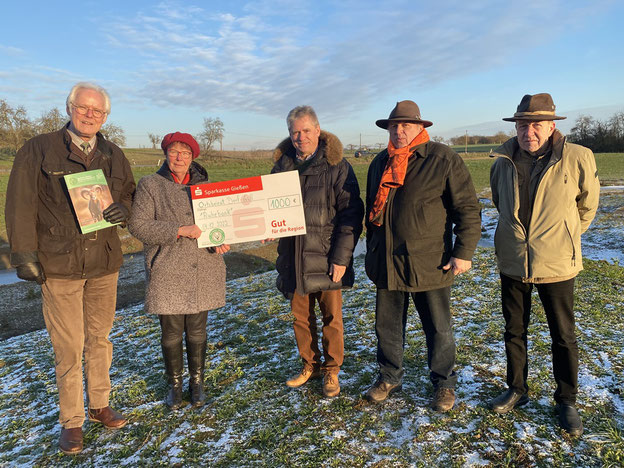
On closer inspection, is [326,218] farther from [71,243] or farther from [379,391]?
[71,243]

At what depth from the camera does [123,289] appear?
10352 mm

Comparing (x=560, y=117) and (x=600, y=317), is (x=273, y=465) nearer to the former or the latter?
(x=560, y=117)

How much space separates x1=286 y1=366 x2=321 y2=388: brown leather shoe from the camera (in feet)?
12.9

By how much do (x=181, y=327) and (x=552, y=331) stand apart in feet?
Answer: 10.3

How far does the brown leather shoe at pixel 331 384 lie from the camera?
3709mm

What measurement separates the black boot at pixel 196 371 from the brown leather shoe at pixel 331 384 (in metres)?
1.18

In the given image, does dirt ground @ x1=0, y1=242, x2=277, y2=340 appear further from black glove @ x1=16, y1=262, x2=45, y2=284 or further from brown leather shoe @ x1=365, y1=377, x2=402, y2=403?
brown leather shoe @ x1=365, y1=377, x2=402, y2=403

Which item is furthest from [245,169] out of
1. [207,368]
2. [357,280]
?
[207,368]

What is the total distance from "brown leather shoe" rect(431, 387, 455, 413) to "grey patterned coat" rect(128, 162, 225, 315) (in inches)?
84.3

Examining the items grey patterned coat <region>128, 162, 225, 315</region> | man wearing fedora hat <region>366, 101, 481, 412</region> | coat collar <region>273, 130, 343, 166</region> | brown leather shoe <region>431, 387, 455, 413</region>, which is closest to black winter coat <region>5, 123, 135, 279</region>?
grey patterned coat <region>128, 162, 225, 315</region>

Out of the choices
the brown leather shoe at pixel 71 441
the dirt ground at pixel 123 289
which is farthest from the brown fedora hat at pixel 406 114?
the dirt ground at pixel 123 289

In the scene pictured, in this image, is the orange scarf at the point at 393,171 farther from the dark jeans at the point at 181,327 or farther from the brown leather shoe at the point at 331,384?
the dark jeans at the point at 181,327

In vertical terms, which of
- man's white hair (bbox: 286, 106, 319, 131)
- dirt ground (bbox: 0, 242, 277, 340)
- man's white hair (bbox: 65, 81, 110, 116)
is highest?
man's white hair (bbox: 65, 81, 110, 116)

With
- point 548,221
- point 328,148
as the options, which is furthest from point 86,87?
point 548,221
